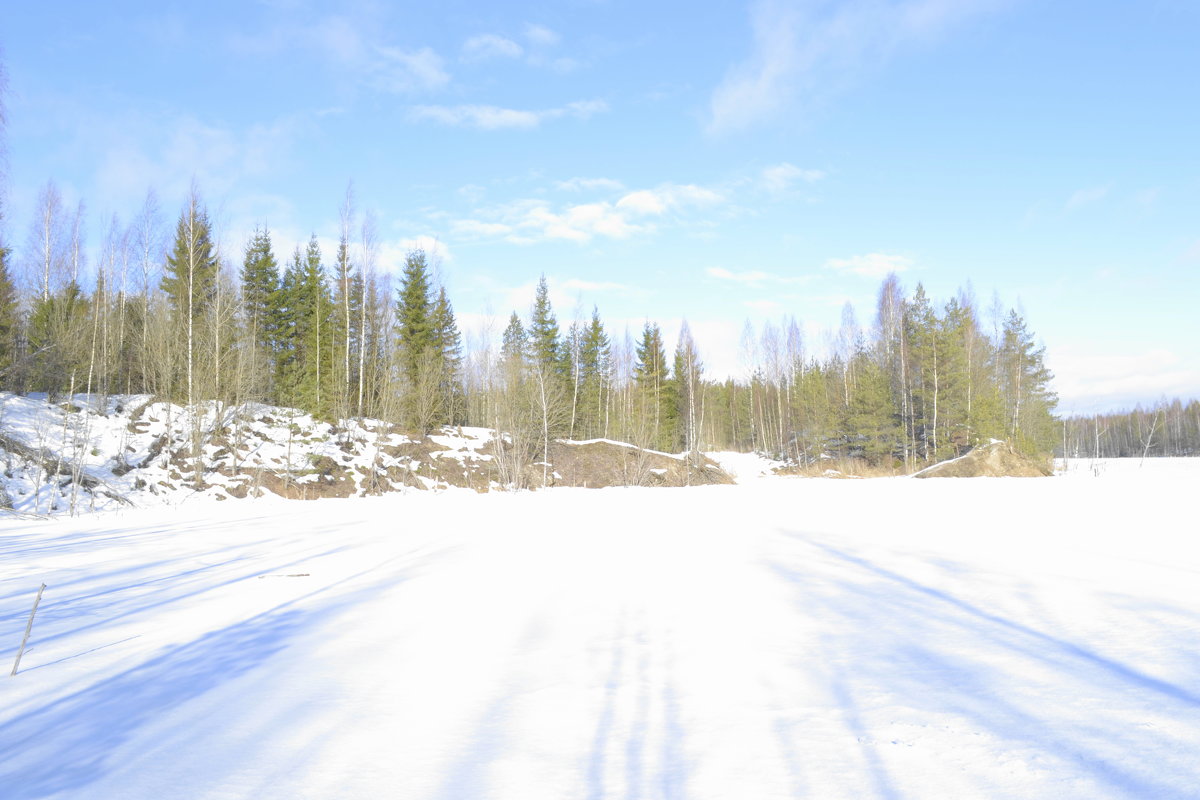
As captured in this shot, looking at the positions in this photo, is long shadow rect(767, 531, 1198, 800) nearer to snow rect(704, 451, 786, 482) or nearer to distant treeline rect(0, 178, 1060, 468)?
distant treeline rect(0, 178, 1060, 468)

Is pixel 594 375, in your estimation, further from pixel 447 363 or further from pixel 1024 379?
pixel 1024 379

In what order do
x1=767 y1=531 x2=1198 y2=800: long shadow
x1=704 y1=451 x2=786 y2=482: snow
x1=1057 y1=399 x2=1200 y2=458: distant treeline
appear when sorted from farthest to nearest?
x1=1057 y1=399 x2=1200 y2=458: distant treeline, x1=704 y1=451 x2=786 y2=482: snow, x1=767 y1=531 x2=1198 y2=800: long shadow

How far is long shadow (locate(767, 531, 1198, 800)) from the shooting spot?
6.45 ft

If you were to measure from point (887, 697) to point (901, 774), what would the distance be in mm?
606

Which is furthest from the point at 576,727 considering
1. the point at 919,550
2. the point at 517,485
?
the point at 517,485

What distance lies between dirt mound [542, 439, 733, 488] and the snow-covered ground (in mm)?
17588

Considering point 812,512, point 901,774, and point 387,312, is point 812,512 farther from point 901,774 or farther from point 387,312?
point 387,312

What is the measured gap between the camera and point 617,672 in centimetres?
295

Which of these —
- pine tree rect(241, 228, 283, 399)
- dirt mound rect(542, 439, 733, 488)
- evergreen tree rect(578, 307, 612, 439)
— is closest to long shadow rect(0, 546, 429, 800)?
dirt mound rect(542, 439, 733, 488)

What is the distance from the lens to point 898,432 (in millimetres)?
31969

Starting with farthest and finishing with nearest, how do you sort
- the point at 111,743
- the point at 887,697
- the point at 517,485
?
the point at 517,485, the point at 887,697, the point at 111,743

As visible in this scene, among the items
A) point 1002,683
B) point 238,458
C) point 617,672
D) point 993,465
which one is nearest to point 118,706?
point 617,672

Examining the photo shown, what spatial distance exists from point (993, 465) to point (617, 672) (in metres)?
23.8

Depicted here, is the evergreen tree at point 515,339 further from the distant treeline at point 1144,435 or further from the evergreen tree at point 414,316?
the distant treeline at point 1144,435
